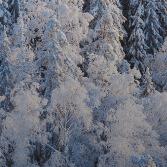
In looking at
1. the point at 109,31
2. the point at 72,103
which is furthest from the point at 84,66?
the point at 72,103

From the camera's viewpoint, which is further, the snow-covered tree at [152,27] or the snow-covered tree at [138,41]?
the snow-covered tree at [152,27]

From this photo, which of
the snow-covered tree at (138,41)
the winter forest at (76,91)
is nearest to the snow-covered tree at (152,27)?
the snow-covered tree at (138,41)

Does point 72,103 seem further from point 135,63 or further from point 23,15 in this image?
point 135,63

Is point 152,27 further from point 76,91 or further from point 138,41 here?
point 76,91

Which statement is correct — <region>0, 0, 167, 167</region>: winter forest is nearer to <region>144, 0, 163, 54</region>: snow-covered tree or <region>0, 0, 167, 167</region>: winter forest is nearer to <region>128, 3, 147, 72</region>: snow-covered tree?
<region>128, 3, 147, 72</region>: snow-covered tree

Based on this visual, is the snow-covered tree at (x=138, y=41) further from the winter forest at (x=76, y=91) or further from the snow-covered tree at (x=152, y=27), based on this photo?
the snow-covered tree at (x=152, y=27)

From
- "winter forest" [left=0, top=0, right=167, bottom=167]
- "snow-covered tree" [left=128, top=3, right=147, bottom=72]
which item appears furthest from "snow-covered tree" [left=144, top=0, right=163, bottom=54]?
"winter forest" [left=0, top=0, right=167, bottom=167]

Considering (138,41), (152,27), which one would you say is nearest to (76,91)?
(138,41)

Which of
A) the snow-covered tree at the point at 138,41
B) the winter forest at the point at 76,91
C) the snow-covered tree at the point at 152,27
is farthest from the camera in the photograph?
the snow-covered tree at the point at 152,27

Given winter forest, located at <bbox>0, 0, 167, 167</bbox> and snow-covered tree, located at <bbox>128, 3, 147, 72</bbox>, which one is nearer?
winter forest, located at <bbox>0, 0, 167, 167</bbox>
